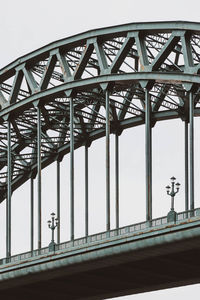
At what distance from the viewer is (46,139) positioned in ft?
289

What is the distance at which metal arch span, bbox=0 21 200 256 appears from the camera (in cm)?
6938

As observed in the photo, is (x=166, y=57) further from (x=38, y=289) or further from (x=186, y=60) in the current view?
(x=38, y=289)

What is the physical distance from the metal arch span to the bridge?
58mm

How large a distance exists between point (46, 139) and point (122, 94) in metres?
7.33

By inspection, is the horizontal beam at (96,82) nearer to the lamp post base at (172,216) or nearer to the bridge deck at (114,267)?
the lamp post base at (172,216)

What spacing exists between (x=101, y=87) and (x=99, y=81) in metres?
0.35

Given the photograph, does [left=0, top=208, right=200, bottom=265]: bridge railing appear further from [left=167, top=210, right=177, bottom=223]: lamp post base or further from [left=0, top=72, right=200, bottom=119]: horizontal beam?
[left=0, top=72, right=200, bottom=119]: horizontal beam

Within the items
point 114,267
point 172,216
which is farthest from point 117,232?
point 172,216

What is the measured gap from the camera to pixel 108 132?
234ft

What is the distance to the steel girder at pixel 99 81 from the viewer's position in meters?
69.8

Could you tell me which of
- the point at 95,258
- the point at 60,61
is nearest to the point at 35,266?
the point at 95,258

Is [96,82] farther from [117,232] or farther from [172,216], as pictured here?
[172,216]

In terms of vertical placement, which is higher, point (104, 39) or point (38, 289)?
point (104, 39)

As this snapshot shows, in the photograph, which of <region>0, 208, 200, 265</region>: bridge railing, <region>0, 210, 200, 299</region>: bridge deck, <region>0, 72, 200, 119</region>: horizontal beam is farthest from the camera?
<region>0, 72, 200, 119</region>: horizontal beam
